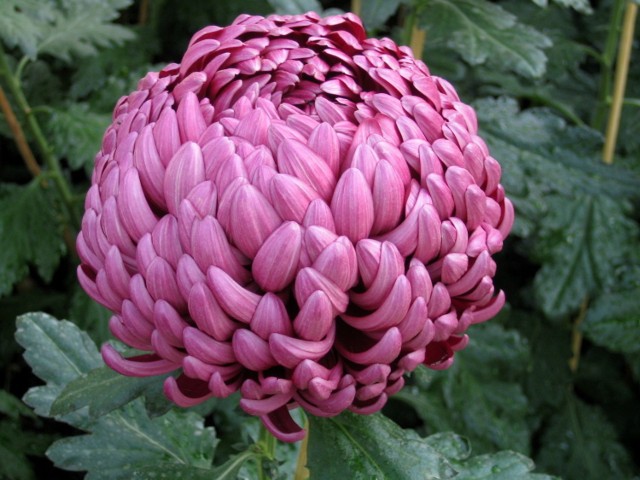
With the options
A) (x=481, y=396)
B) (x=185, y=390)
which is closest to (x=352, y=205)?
(x=185, y=390)

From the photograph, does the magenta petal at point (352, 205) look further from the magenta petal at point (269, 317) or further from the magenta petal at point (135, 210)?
the magenta petal at point (135, 210)

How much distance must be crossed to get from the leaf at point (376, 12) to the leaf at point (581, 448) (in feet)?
3.95

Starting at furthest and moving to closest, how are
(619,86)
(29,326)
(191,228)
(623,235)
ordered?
(619,86)
(623,235)
(29,326)
(191,228)

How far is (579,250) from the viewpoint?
1992 mm

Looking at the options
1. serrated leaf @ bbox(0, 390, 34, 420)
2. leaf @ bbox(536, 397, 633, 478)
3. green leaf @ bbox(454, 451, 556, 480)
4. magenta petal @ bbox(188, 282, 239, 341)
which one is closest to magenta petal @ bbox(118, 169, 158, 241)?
magenta petal @ bbox(188, 282, 239, 341)

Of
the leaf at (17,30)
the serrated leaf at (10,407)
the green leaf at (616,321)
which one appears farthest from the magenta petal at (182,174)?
the green leaf at (616,321)

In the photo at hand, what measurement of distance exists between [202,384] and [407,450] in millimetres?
274

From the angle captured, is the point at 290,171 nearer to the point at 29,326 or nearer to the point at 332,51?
the point at 332,51

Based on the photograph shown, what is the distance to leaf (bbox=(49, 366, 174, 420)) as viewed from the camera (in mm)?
1044

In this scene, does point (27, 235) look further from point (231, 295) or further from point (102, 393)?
point (231, 295)

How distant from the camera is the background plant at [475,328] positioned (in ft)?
4.31

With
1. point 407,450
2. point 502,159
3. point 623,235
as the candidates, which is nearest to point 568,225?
point 623,235

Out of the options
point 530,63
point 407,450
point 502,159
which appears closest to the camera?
point 407,450

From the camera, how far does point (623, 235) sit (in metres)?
1.99
